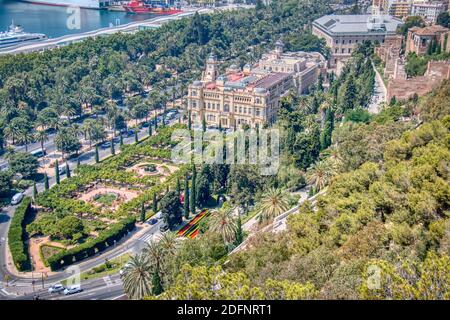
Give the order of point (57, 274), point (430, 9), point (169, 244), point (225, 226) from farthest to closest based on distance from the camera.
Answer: point (430, 9) < point (57, 274) < point (225, 226) < point (169, 244)

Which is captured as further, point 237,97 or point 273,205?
point 237,97

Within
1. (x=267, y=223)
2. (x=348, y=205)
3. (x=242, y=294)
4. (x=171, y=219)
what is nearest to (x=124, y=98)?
(x=171, y=219)

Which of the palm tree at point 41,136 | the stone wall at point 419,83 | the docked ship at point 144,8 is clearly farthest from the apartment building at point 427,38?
the docked ship at point 144,8

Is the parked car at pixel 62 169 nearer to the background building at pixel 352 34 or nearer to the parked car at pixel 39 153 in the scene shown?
the parked car at pixel 39 153

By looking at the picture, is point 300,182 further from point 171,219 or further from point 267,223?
point 171,219

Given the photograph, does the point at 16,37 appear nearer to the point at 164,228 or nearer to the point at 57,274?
the point at 164,228

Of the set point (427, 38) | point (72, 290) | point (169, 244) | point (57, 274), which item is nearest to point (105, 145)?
point (57, 274)

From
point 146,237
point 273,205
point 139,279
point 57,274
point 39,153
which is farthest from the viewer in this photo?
point 39,153
